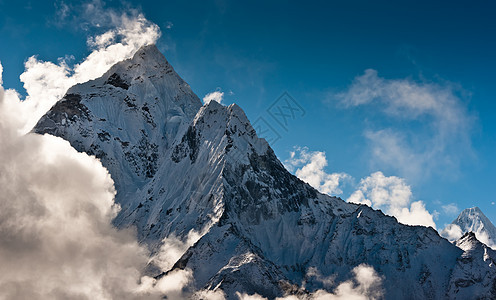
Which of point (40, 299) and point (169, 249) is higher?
point (169, 249)

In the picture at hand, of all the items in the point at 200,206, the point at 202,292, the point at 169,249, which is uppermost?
the point at 200,206

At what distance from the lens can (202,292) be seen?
166m

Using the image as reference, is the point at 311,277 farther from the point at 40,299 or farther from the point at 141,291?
the point at 40,299

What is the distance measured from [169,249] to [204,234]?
14.1m

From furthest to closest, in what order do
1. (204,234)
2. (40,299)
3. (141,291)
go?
(204,234), (141,291), (40,299)

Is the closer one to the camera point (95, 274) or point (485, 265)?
point (95, 274)

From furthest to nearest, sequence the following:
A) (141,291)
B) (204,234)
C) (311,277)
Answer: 1. (311,277)
2. (204,234)
3. (141,291)

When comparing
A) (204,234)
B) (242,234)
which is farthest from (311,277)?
(204,234)

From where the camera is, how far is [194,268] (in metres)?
173

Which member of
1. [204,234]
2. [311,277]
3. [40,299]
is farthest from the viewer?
[311,277]

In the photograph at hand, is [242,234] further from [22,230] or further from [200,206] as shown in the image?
[22,230]

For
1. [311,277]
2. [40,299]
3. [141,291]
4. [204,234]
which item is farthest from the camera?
[311,277]

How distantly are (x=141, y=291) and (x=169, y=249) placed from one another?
2104 centimetres

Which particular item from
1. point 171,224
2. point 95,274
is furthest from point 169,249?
point 95,274
